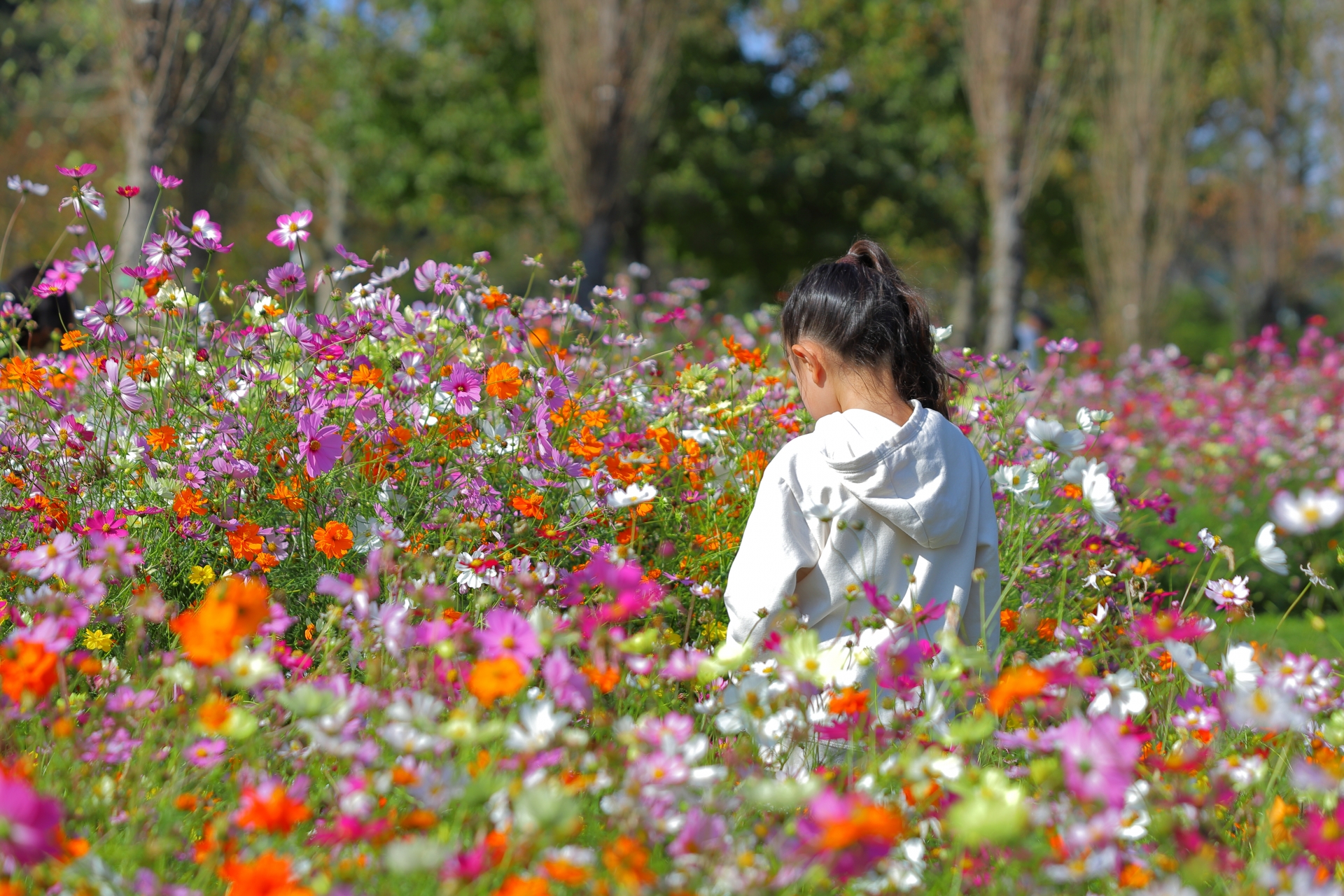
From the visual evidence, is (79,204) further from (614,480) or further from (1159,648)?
(1159,648)

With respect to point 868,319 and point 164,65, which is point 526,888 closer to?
point 868,319

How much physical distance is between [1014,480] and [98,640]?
187 cm

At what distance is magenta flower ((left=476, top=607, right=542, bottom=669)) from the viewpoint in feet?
3.96

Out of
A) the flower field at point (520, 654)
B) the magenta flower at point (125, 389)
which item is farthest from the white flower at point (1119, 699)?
the magenta flower at point (125, 389)

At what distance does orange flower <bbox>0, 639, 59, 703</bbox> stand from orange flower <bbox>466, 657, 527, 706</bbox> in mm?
482

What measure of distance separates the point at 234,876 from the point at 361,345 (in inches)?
68.7

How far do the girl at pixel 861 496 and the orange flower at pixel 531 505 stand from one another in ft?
1.38

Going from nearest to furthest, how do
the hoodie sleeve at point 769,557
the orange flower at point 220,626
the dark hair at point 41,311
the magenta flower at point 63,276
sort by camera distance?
the orange flower at point 220,626
the hoodie sleeve at point 769,557
the magenta flower at point 63,276
the dark hair at point 41,311

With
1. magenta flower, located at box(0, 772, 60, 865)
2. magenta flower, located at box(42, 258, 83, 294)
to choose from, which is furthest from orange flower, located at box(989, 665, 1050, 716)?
magenta flower, located at box(42, 258, 83, 294)

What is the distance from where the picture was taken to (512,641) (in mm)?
1227

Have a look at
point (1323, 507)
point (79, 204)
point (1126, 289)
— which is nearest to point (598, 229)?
point (1126, 289)

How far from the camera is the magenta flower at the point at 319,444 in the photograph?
6.91 feet

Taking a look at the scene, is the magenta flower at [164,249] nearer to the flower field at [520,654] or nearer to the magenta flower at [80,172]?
the flower field at [520,654]

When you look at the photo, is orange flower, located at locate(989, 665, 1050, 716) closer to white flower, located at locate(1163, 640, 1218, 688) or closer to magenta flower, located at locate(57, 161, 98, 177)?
white flower, located at locate(1163, 640, 1218, 688)
